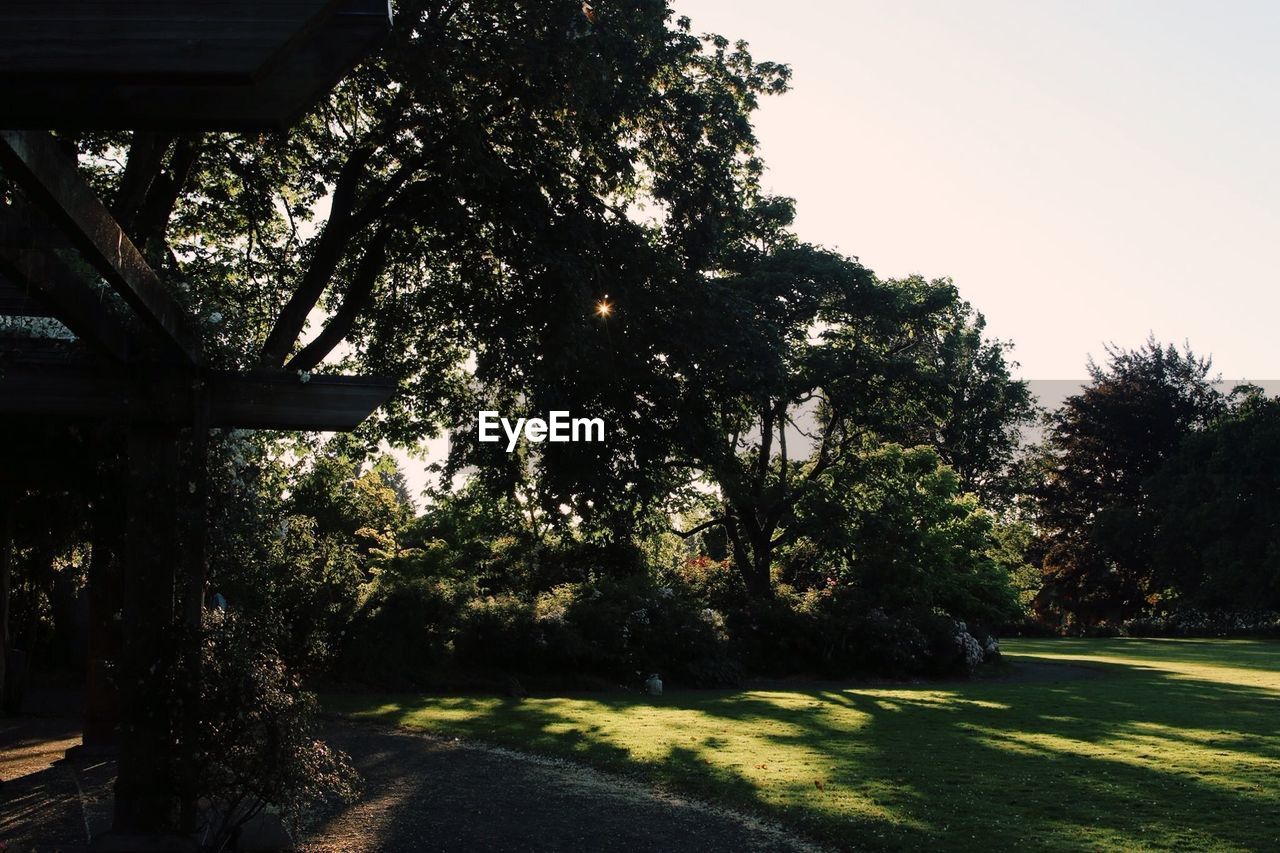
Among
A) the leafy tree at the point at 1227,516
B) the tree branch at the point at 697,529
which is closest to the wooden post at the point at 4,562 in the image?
the tree branch at the point at 697,529

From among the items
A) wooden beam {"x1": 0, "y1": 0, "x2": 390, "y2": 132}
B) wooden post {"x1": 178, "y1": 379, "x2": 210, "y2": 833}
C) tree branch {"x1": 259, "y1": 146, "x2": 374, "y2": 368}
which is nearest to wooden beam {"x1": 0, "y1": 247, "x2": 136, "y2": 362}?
wooden post {"x1": 178, "y1": 379, "x2": 210, "y2": 833}

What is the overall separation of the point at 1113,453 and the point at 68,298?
182ft

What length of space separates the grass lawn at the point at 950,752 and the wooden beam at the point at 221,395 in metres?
4.35

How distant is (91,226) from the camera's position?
4.71 meters

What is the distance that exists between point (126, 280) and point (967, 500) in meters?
26.6

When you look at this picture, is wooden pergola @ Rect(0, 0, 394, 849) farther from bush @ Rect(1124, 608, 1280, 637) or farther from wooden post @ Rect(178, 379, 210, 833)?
bush @ Rect(1124, 608, 1280, 637)

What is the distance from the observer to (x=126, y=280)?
18.8 feet

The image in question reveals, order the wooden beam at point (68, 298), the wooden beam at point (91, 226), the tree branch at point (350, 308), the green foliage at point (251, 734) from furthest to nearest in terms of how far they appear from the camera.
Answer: the tree branch at point (350, 308) < the green foliage at point (251, 734) < the wooden beam at point (68, 298) < the wooden beam at point (91, 226)

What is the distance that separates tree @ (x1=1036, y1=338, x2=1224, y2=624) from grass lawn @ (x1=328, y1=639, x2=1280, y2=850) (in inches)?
Answer: 1332

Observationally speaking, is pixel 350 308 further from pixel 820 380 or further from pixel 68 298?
pixel 820 380

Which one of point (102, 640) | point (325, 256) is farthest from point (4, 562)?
point (325, 256)

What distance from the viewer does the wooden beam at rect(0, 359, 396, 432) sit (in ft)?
24.6

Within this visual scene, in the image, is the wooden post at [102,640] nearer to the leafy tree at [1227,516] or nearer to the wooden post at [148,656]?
the wooden post at [148,656]

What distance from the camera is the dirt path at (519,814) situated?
7.50 metres
